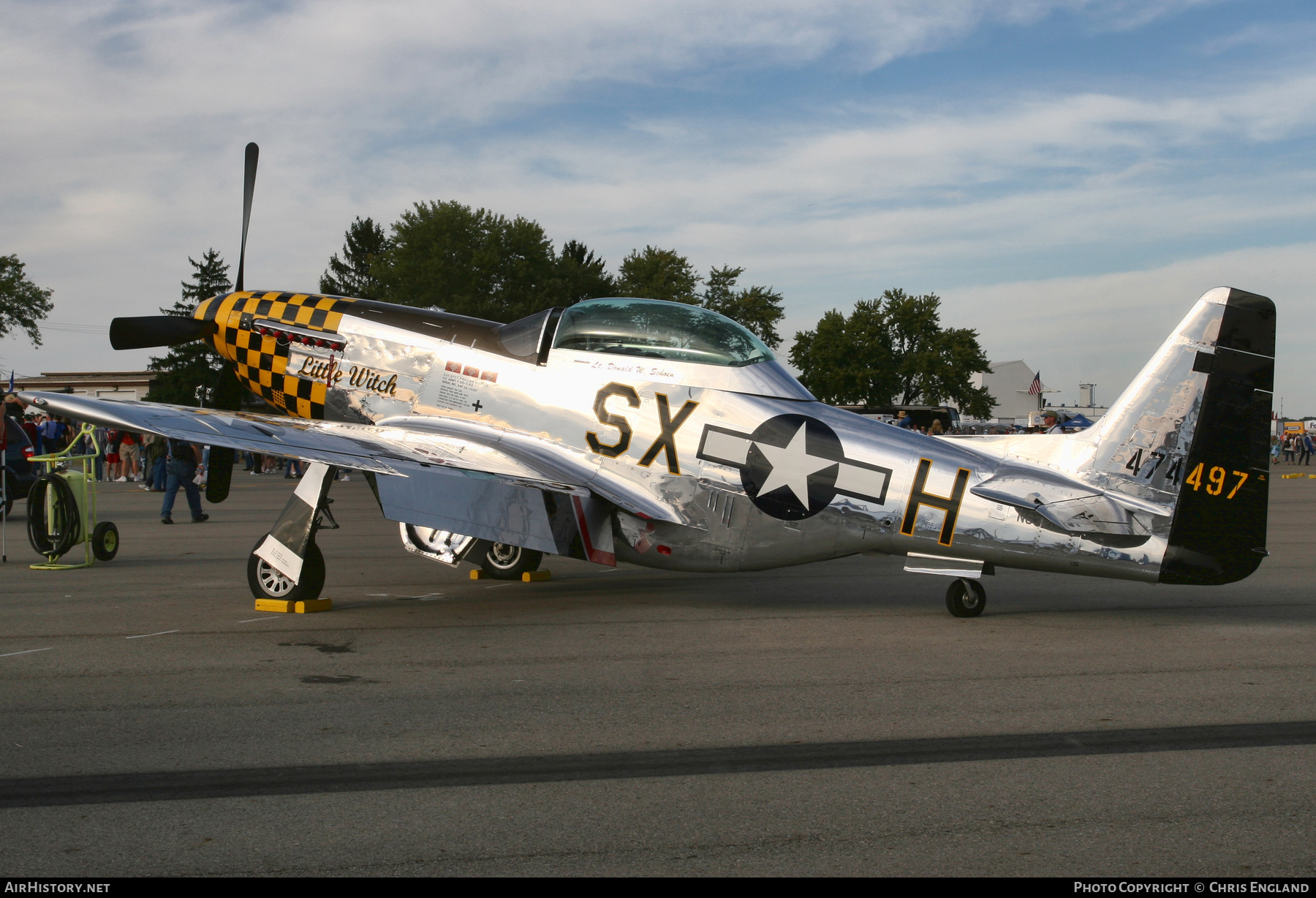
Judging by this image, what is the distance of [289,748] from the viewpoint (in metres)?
4.64

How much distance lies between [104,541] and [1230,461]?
11.7m

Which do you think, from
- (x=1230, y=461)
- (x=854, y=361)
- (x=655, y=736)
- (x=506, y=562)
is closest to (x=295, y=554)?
(x=506, y=562)

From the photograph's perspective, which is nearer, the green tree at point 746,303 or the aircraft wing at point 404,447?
the aircraft wing at point 404,447

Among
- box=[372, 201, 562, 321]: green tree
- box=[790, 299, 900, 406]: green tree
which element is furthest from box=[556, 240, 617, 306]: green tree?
box=[790, 299, 900, 406]: green tree

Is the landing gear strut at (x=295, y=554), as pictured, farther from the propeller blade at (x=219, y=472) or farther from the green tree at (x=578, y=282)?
the green tree at (x=578, y=282)

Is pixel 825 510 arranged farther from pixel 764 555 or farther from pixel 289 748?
pixel 289 748

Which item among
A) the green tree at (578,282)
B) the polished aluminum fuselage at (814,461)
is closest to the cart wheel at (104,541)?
the polished aluminum fuselage at (814,461)

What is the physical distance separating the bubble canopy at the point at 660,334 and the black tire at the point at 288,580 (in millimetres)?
2780

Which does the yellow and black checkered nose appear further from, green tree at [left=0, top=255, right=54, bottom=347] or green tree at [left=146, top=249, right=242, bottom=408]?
green tree at [left=0, top=255, right=54, bottom=347]

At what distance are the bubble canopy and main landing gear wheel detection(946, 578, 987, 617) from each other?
2508mm

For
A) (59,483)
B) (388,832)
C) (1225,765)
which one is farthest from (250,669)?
(59,483)

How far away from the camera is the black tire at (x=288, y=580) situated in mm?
8273

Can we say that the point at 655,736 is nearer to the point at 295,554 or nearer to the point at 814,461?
the point at 814,461

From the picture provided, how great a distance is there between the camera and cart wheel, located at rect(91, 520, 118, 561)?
38.2 ft
